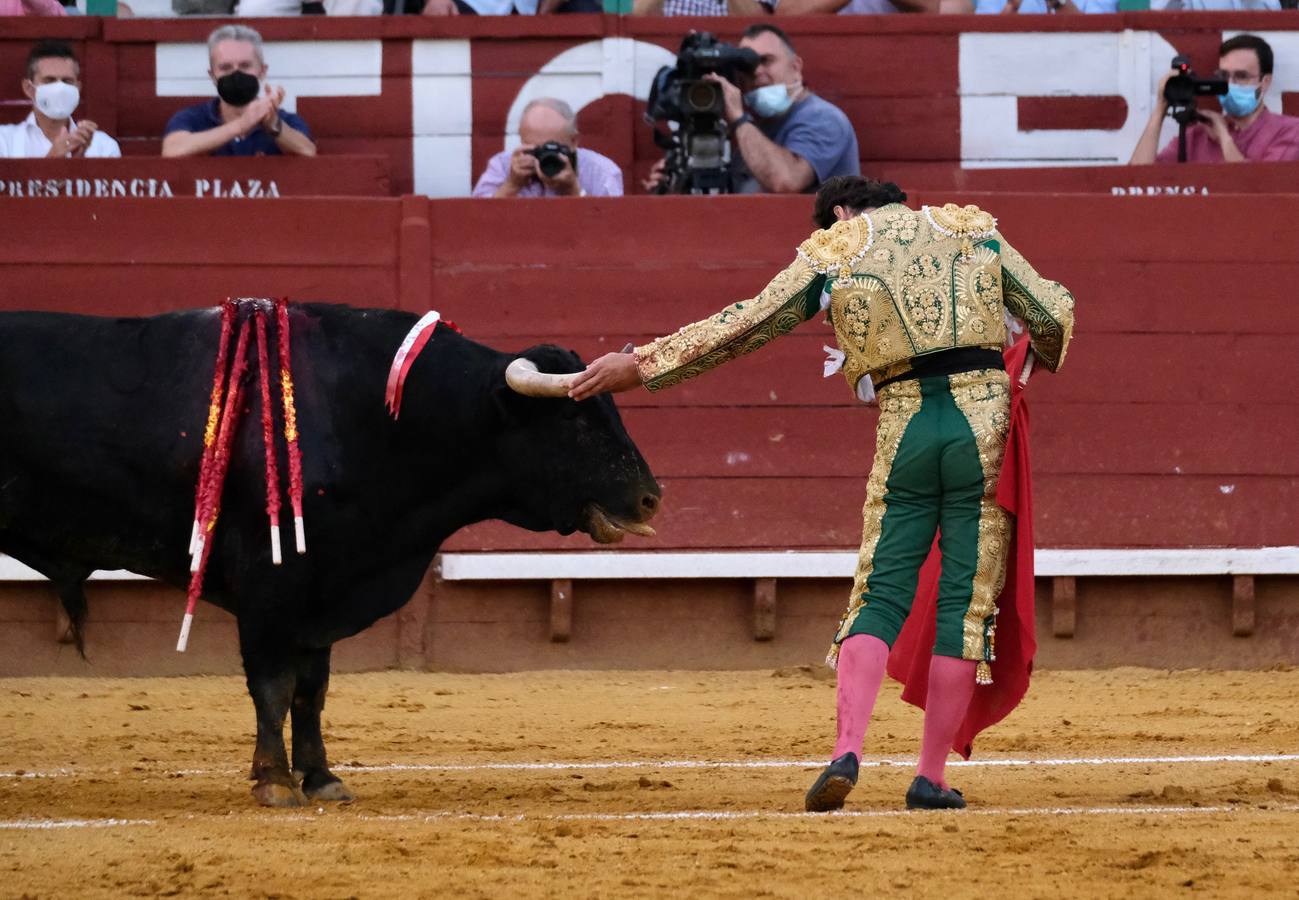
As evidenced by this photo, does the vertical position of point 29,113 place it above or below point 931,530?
above

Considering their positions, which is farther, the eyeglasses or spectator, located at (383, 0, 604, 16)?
spectator, located at (383, 0, 604, 16)

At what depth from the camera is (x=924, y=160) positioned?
823 cm

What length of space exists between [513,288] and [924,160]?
6.08ft

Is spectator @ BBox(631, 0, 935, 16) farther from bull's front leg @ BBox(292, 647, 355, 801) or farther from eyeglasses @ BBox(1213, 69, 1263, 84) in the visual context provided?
bull's front leg @ BBox(292, 647, 355, 801)

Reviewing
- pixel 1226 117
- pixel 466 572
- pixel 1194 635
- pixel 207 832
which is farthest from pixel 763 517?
pixel 207 832

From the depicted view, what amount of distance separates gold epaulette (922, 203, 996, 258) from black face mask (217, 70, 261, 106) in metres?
3.85

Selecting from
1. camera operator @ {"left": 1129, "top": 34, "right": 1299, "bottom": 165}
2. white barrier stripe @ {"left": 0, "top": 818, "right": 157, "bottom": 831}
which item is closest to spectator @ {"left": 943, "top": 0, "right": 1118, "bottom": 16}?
camera operator @ {"left": 1129, "top": 34, "right": 1299, "bottom": 165}

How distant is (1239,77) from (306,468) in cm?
462

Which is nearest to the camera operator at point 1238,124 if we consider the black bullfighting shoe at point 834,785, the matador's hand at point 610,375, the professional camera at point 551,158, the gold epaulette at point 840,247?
the professional camera at point 551,158

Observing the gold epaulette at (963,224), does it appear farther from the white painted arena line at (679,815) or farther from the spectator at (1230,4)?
the spectator at (1230,4)

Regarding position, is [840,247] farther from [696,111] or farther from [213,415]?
[696,111]

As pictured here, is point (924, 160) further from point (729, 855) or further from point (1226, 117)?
A: point (729, 855)

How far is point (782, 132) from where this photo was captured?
773 centimetres

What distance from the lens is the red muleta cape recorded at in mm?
4453
